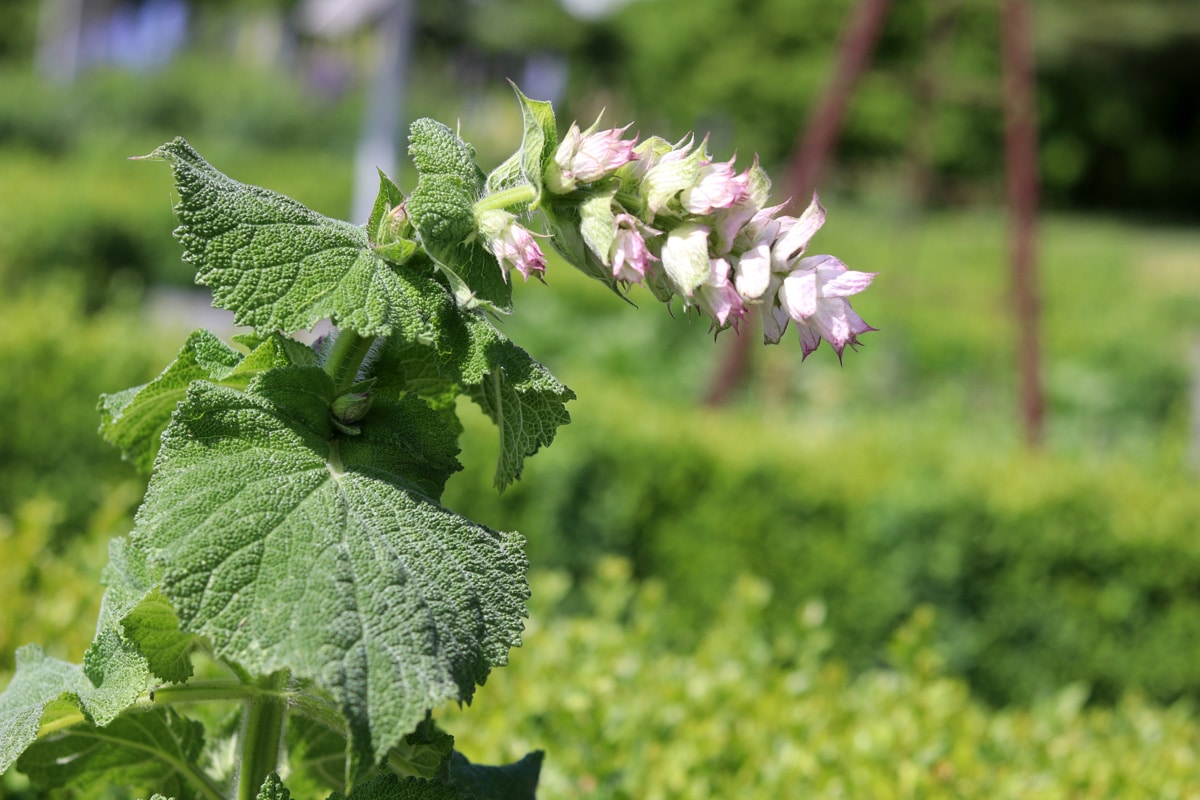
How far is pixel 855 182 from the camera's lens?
30.6 m

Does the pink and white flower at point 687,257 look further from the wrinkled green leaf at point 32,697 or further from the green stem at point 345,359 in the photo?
the wrinkled green leaf at point 32,697

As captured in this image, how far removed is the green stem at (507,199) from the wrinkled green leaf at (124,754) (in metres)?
0.63

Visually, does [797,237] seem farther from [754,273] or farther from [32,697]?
[32,697]

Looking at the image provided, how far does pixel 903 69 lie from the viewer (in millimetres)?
29188

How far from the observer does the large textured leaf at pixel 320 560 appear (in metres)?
0.84

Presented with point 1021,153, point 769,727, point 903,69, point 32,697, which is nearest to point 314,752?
point 32,697

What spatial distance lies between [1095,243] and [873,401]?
19.2 meters

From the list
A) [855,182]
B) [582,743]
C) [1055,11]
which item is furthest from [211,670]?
[1055,11]

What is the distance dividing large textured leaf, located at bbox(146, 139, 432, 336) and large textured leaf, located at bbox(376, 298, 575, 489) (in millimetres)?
56

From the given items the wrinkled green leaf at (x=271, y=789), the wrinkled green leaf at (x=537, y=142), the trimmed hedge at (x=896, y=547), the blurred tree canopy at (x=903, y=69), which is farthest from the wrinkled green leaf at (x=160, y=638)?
the blurred tree canopy at (x=903, y=69)

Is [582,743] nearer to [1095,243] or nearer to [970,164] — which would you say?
[1095,243]

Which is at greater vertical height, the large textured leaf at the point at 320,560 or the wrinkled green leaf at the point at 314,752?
the large textured leaf at the point at 320,560

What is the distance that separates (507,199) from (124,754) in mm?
727

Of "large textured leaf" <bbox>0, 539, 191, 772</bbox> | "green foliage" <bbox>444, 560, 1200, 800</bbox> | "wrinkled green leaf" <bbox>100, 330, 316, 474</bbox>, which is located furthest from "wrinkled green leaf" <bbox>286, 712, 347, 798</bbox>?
"green foliage" <bbox>444, 560, 1200, 800</bbox>
